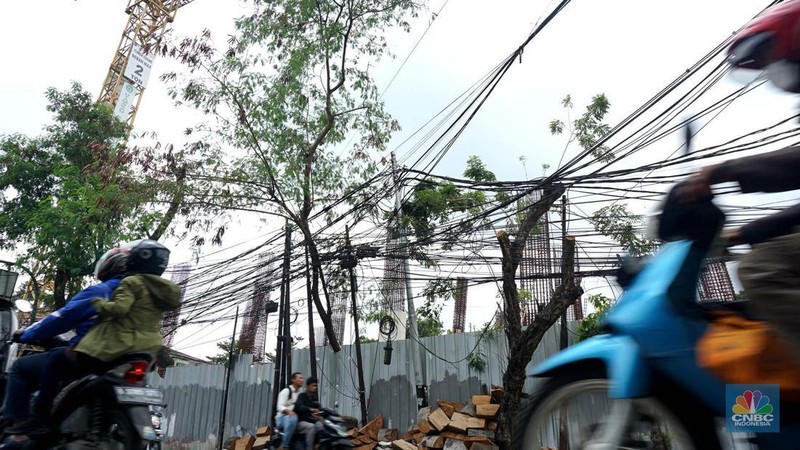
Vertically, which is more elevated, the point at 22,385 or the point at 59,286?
the point at 59,286

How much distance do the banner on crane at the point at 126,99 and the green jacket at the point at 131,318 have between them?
21.1 metres

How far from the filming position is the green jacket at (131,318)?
112 inches

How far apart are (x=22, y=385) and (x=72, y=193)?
9777 millimetres

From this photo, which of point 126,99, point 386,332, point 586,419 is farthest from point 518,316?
point 126,99

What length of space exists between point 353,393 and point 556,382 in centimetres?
995

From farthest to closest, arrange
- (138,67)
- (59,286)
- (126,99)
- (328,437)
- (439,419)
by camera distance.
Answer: (138,67) < (126,99) < (59,286) < (439,419) < (328,437)

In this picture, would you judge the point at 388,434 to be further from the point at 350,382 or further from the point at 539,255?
the point at 539,255

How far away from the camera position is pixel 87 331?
9.89 feet

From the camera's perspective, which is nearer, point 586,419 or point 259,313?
point 586,419

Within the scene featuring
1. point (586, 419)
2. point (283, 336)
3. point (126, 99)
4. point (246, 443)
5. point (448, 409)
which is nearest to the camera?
point (586, 419)

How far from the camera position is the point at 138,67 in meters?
23.4

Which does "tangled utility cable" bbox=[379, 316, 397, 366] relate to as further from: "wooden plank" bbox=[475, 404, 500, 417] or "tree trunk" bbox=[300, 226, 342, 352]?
"wooden plank" bbox=[475, 404, 500, 417]

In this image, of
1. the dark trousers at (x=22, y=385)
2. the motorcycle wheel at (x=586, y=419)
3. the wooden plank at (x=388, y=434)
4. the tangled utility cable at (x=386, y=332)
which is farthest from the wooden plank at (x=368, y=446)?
the motorcycle wheel at (x=586, y=419)

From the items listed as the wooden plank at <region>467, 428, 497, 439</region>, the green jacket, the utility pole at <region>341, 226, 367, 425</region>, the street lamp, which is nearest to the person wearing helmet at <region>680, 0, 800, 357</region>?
the green jacket
